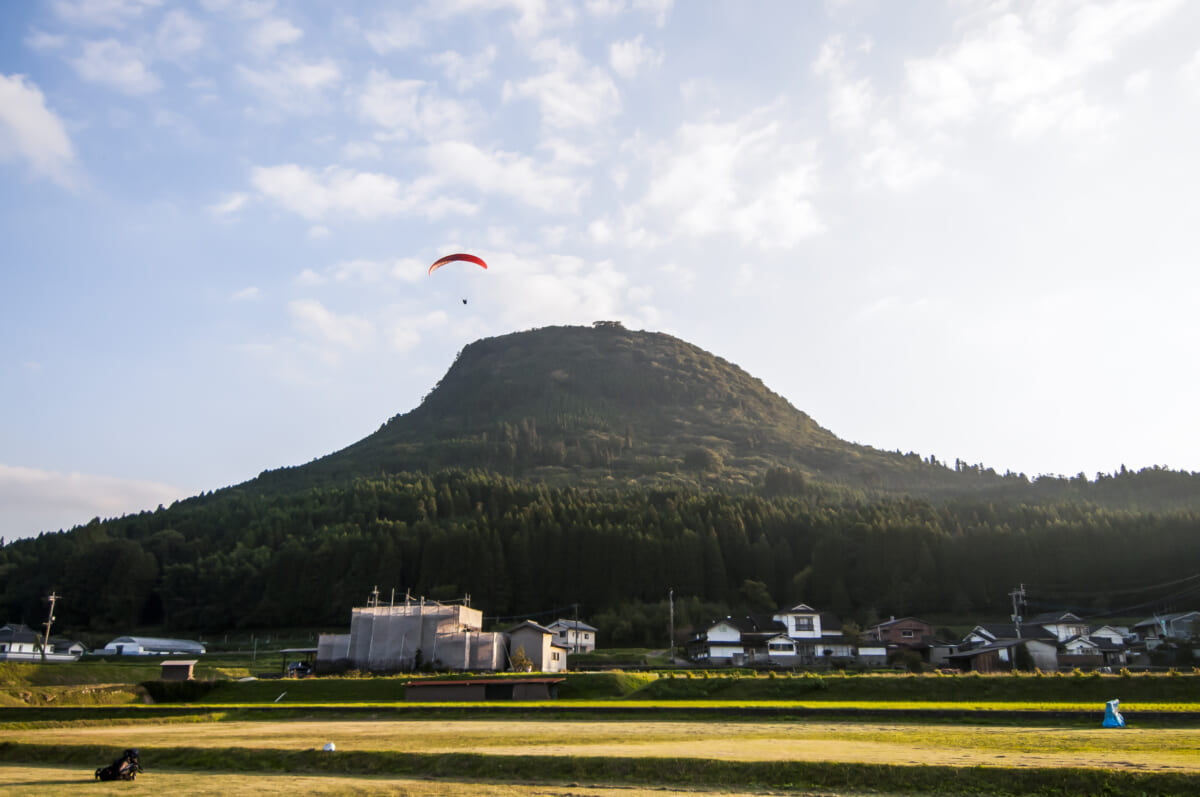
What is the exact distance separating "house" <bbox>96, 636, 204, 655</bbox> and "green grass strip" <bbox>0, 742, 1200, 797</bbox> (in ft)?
197

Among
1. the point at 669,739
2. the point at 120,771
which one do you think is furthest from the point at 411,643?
the point at 120,771

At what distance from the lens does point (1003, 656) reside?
5678 centimetres

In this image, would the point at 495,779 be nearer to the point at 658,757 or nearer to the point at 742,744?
the point at 658,757

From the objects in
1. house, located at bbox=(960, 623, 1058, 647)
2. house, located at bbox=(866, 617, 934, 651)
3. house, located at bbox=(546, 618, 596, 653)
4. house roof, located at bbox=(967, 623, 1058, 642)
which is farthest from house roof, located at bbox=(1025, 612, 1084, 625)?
house, located at bbox=(546, 618, 596, 653)

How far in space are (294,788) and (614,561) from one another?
232 feet

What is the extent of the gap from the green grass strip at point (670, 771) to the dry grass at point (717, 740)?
0.69 m

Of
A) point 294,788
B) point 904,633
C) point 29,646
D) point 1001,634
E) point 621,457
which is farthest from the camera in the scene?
point 621,457

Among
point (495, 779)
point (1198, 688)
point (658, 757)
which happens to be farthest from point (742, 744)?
point (1198, 688)

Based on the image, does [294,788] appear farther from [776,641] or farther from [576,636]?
[776,641]

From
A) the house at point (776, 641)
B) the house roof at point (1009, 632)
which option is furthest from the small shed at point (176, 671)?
the house roof at point (1009, 632)

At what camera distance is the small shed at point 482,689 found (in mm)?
39500

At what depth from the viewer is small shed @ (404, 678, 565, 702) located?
130ft

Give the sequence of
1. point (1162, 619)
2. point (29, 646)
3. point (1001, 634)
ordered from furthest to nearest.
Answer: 1. point (29, 646)
2. point (1162, 619)
3. point (1001, 634)

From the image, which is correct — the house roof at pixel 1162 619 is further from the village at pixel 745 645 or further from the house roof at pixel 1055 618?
the house roof at pixel 1055 618
